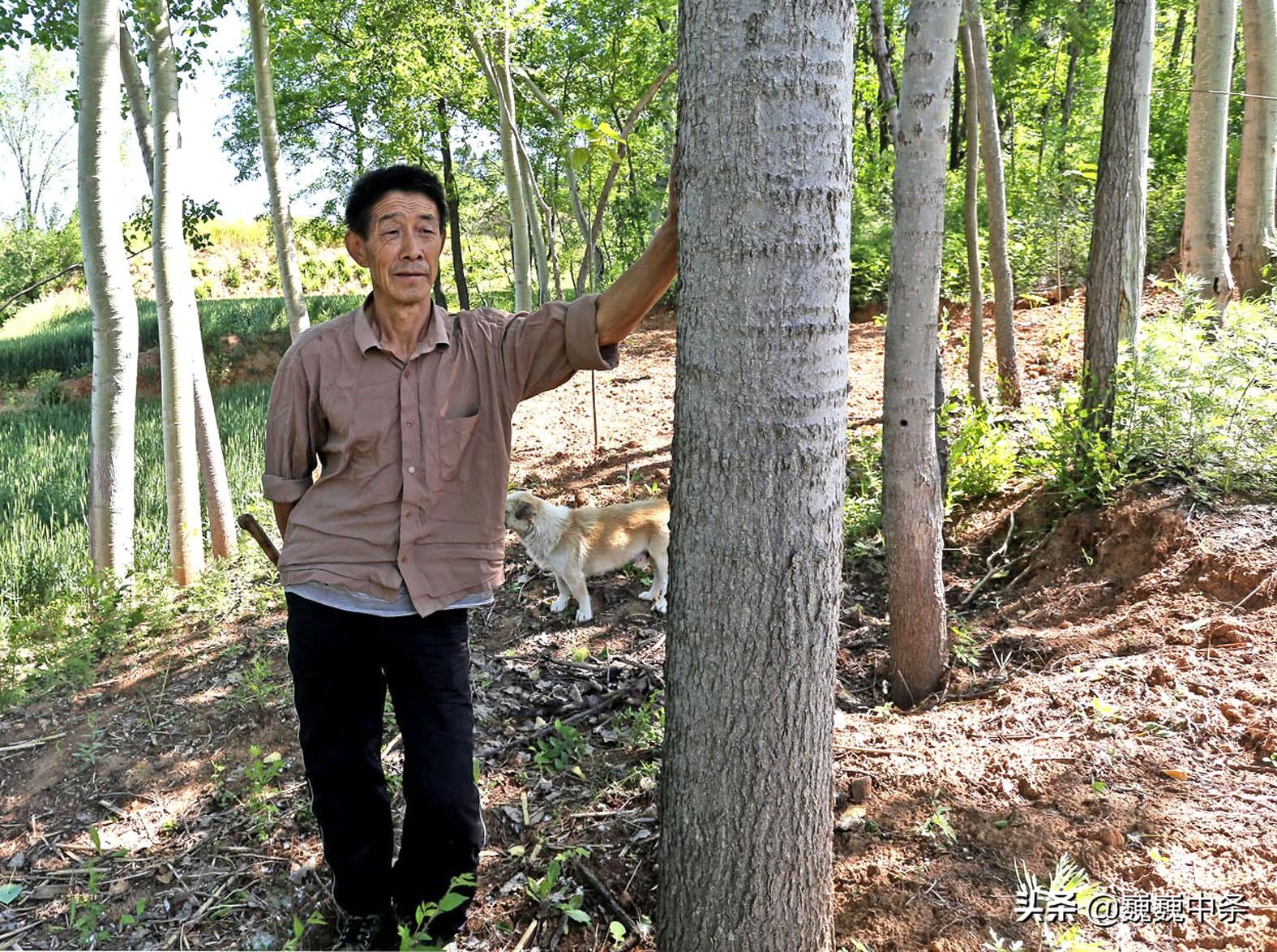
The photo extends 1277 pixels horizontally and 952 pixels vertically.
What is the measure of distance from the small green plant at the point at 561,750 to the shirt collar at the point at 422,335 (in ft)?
5.87

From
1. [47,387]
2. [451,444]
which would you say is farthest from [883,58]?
[47,387]

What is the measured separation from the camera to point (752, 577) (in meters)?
1.92

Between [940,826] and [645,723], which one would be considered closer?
[940,826]

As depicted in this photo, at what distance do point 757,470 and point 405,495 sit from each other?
107 cm

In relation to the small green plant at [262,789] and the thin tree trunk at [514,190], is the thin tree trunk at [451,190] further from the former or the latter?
the small green plant at [262,789]

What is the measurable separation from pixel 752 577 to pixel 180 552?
5439mm

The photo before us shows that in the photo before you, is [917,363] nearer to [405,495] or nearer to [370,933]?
[405,495]

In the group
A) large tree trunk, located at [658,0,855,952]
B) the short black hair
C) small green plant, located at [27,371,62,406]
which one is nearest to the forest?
large tree trunk, located at [658,0,855,952]

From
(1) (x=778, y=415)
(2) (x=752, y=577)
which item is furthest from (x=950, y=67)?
(2) (x=752, y=577)

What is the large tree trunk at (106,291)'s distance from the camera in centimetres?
532

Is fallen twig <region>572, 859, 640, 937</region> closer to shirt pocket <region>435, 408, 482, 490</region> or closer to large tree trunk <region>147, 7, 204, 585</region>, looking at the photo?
shirt pocket <region>435, 408, 482, 490</region>

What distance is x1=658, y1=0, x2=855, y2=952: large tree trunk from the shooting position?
179 cm

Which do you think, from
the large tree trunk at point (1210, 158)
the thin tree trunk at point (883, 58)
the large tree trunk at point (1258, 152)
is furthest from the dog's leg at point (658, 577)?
the large tree trunk at point (1258, 152)

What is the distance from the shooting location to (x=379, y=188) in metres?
2.49
